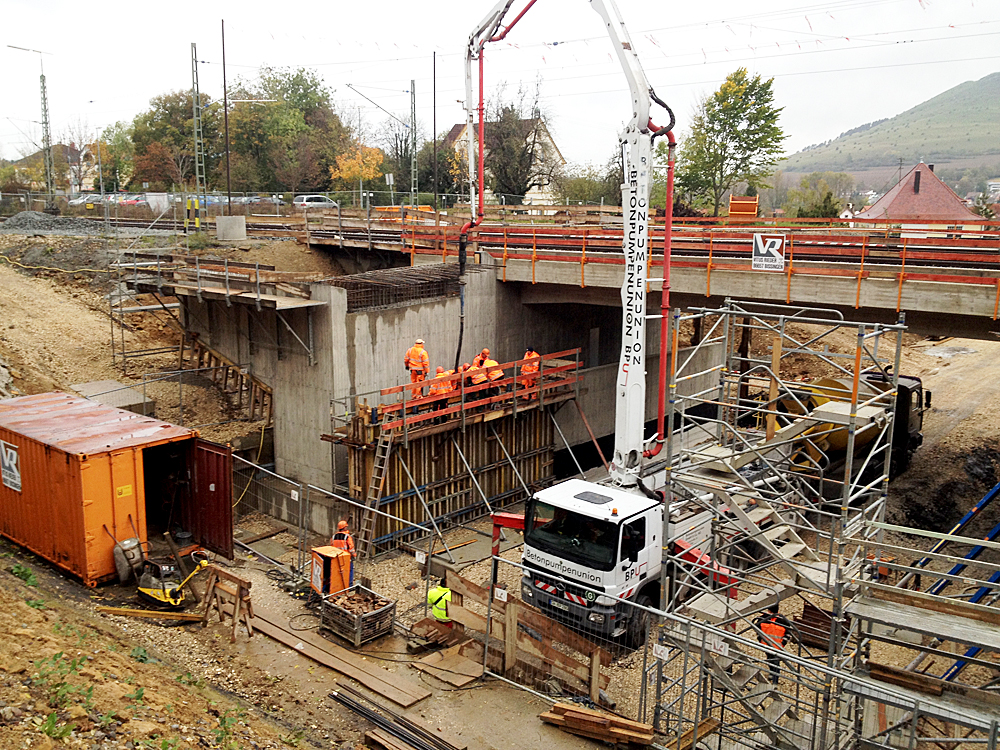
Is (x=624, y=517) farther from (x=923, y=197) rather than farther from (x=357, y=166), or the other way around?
(x=923, y=197)

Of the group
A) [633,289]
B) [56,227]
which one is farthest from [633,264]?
[56,227]

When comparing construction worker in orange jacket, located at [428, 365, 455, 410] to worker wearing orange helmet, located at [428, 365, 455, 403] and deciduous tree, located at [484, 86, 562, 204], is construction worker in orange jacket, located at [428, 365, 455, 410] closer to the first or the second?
worker wearing orange helmet, located at [428, 365, 455, 403]

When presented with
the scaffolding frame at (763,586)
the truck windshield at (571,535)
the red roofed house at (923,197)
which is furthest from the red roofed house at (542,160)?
the scaffolding frame at (763,586)

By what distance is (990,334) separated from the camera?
54.8 feet

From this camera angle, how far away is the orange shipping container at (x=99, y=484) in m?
13.5

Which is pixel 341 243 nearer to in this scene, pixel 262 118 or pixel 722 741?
pixel 722 741

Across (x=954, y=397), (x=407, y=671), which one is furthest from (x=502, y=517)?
(x=954, y=397)

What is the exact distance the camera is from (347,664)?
12.0m

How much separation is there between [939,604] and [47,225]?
131ft

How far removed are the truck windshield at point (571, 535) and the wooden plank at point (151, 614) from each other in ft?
18.2

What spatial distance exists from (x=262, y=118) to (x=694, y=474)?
6457cm

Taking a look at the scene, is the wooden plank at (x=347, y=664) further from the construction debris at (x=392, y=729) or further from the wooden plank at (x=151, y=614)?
the wooden plank at (x=151, y=614)

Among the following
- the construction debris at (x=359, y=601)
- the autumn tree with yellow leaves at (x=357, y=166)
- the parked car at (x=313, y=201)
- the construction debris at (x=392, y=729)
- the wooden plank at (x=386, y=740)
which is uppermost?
the autumn tree with yellow leaves at (x=357, y=166)

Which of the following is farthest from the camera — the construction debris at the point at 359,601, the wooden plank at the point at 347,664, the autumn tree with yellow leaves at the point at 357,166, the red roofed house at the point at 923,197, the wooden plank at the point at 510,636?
the red roofed house at the point at 923,197
